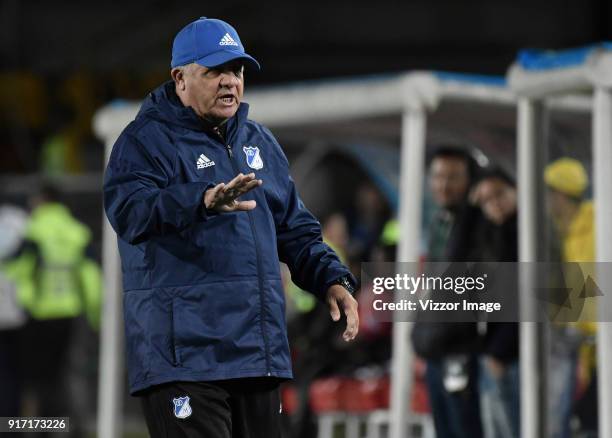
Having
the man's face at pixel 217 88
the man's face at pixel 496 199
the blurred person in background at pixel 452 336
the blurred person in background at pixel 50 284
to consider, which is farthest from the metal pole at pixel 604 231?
the blurred person in background at pixel 50 284

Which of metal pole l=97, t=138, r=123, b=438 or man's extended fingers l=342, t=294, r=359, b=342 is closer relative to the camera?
man's extended fingers l=342, t=294, r=359, b=342

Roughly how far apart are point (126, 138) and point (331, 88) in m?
3.86

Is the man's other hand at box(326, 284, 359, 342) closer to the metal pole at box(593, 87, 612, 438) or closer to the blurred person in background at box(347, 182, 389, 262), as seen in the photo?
the metal pole at box(593, 87, 612, 438)

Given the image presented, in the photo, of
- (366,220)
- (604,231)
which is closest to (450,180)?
(604,231)

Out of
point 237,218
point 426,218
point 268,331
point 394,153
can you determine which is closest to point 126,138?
point 237,218

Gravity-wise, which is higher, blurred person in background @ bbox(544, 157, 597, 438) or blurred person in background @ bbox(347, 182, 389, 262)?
blurred person in background @ bbox(347, 182, 389, 262)

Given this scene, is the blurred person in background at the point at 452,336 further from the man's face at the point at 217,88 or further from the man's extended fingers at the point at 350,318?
the man's face at the point at 217,88

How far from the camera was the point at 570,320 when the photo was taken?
6539 millimetres

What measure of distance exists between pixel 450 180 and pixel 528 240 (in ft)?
2.41

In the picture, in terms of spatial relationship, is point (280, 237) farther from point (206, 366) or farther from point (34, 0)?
point (34, 0)

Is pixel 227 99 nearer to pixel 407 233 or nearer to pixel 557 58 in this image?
pixel 557 58

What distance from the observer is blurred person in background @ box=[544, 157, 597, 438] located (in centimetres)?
688

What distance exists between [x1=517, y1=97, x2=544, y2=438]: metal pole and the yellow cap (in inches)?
4.4

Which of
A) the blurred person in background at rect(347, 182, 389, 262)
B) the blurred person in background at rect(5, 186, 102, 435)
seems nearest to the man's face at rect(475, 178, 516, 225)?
the blurred person in background at rect(347, 182, 389, 262)
